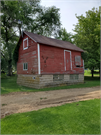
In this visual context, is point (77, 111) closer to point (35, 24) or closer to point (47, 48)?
point (47, 48)

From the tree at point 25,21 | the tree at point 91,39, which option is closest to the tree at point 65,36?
the tree at point 25,21

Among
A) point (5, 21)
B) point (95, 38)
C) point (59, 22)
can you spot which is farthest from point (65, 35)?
point (5, 21)

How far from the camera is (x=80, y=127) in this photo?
3.66 metres

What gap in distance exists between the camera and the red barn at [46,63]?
48.0 feet

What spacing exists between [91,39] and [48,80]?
661 inches

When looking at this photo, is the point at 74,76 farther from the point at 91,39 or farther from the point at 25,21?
the point at 25,21

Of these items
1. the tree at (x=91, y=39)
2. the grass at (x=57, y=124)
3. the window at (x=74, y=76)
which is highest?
the tree at (x=91, y=39)

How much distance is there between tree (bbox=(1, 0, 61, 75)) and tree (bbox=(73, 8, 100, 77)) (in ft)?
29.8

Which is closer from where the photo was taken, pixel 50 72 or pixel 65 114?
pixel 65 114

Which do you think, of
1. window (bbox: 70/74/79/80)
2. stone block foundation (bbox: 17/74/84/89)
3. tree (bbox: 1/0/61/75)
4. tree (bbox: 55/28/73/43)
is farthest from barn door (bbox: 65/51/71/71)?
tree (bbox: 55/28/73/43)

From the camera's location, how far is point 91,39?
83.5 ft

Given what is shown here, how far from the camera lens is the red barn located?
575 inches

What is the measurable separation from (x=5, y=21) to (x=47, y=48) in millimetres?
19865

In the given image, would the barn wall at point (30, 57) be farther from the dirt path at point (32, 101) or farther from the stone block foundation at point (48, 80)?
the dirt path at point (32, 101)
